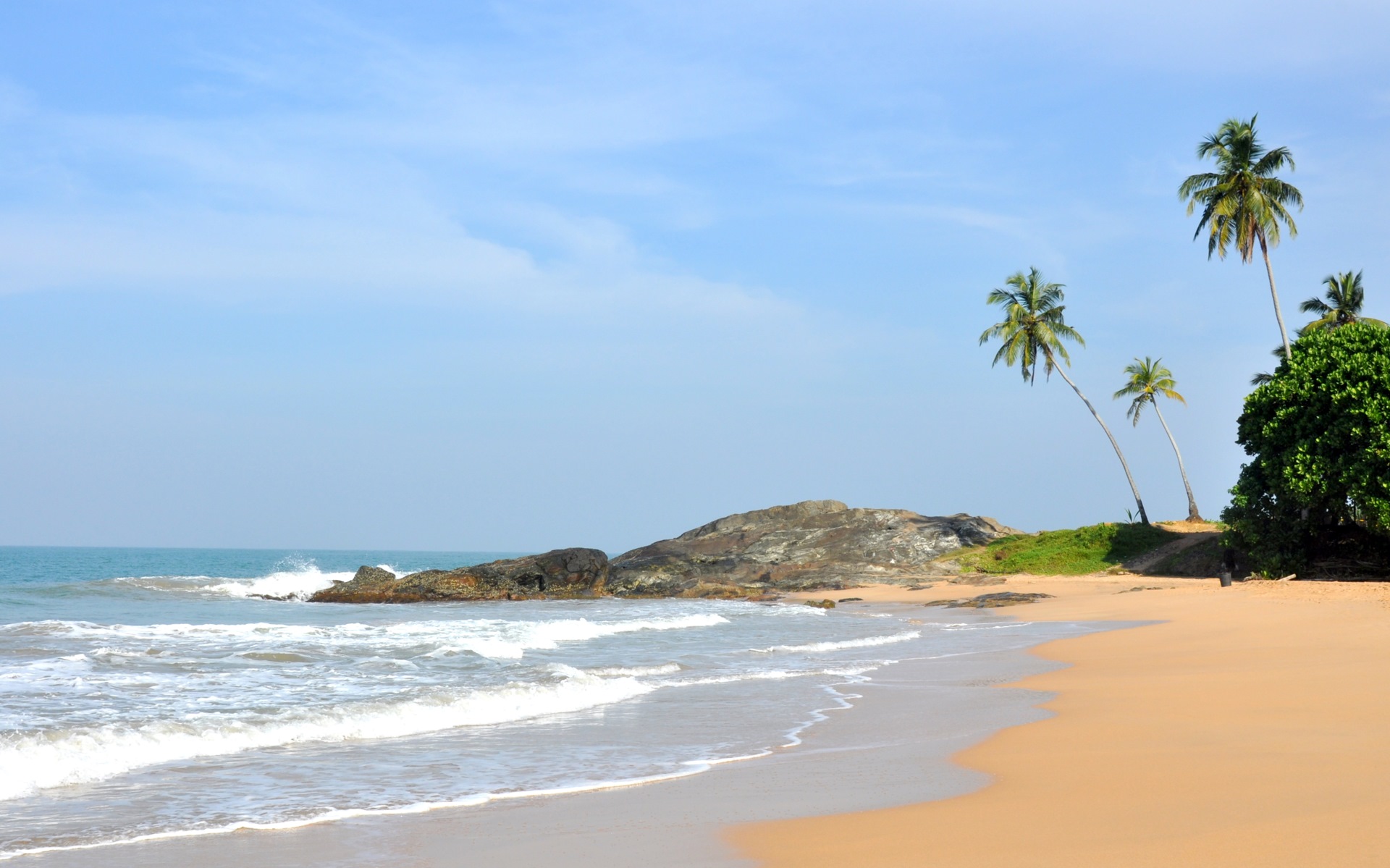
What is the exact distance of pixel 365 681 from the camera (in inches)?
506

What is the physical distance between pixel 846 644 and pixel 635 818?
1311cm

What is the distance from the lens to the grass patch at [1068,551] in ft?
127

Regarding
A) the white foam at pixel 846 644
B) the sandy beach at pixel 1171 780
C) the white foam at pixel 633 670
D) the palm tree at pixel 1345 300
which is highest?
the palm tree at pixel 1345 300

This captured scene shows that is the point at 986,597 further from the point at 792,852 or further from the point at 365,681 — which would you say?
the point at 792,852

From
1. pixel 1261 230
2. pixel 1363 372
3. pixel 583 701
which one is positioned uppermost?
pixel 1261 230

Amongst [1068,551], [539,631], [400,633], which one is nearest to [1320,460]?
[1068,551]

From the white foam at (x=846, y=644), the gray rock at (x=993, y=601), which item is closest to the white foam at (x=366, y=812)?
the white foam at (x=846, y=644)

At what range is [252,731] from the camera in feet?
29.9

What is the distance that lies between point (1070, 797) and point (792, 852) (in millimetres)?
1842

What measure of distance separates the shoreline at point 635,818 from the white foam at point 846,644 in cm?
841

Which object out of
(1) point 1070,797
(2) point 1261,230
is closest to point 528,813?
(1) point 1070,797

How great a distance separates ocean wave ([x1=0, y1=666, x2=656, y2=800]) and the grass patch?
30590 millimetres

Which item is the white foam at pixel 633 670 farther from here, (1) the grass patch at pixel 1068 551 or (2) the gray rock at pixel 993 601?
(1) the grass patch at pixel 1068 551

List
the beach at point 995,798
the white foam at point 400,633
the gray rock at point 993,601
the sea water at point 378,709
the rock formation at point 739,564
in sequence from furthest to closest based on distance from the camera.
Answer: the rock formation at point 739,564
the gray rock at point 993,601
the white foam at point 400,633
the sea water at point 378,709
the beach at point 995,798
